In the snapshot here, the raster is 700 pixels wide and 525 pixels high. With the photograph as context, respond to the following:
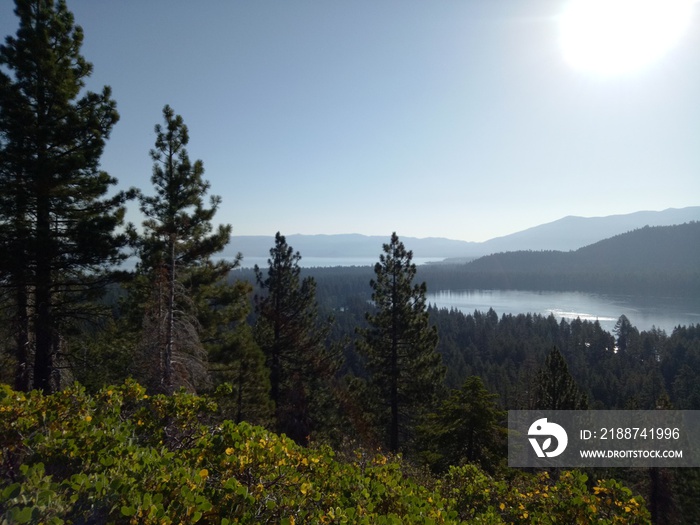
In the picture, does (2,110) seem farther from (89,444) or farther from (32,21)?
(89,444)

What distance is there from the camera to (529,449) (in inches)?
520

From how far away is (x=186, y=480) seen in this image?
8.27 feet

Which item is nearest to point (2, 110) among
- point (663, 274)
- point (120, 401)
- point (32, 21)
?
point (32, 21)

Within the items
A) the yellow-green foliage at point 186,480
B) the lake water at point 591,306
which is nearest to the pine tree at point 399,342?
the yellow-green foliage at point 186,480

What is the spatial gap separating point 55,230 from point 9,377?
5.09m

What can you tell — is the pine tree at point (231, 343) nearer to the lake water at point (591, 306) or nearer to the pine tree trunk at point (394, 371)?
the pine tree trunk at point (394, 371)

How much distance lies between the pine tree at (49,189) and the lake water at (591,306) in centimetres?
12186

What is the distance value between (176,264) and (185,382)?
3.45 metres

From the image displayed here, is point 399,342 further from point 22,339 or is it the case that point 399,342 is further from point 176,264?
point 22,339

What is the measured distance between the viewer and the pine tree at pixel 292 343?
1864 cm

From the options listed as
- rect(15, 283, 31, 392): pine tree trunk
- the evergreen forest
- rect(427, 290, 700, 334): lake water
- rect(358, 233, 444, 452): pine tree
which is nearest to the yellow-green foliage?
the evergreen forest

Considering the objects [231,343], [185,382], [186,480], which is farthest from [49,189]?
[186,480]

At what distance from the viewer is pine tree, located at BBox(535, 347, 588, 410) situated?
62.1 feet

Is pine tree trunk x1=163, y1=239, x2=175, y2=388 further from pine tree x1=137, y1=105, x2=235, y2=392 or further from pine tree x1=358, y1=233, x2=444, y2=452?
pine tree x1=358, y1=233, x2=444, y2=452
